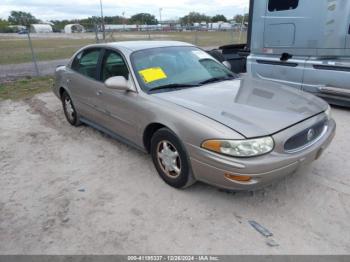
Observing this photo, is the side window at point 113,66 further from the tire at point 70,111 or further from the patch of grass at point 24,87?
the patch of grass at point 24,87

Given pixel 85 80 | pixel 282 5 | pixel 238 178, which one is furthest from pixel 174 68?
pixel 282 5

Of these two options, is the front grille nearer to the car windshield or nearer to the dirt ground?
the dirt ground

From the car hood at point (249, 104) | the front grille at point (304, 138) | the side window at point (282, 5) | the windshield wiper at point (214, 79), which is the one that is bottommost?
the front grille at point (304, 138)

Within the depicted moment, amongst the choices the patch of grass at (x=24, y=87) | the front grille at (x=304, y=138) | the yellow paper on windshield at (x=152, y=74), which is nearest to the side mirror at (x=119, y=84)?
the yellow paper on windshield at (x=152, y=74)

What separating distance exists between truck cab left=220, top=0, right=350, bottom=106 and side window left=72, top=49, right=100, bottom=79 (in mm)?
3782

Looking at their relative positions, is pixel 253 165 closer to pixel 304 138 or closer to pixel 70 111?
pixel 304 138

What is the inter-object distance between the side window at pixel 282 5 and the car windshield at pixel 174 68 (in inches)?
104

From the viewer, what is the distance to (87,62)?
14.8 feet

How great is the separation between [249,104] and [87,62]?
2.69 metres

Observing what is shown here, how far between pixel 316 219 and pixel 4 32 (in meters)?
57.8

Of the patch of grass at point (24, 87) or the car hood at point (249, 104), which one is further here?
the patch of grass at point (24, 87)

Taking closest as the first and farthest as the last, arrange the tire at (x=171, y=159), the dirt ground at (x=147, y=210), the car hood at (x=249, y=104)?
the dirt ground at (x=147, y=210), the car hood at (x=249, y=104), the tire at (x=171, y=159)

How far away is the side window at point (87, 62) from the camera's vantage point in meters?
4.23

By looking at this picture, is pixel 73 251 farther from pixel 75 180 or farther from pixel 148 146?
pixel 148 146
